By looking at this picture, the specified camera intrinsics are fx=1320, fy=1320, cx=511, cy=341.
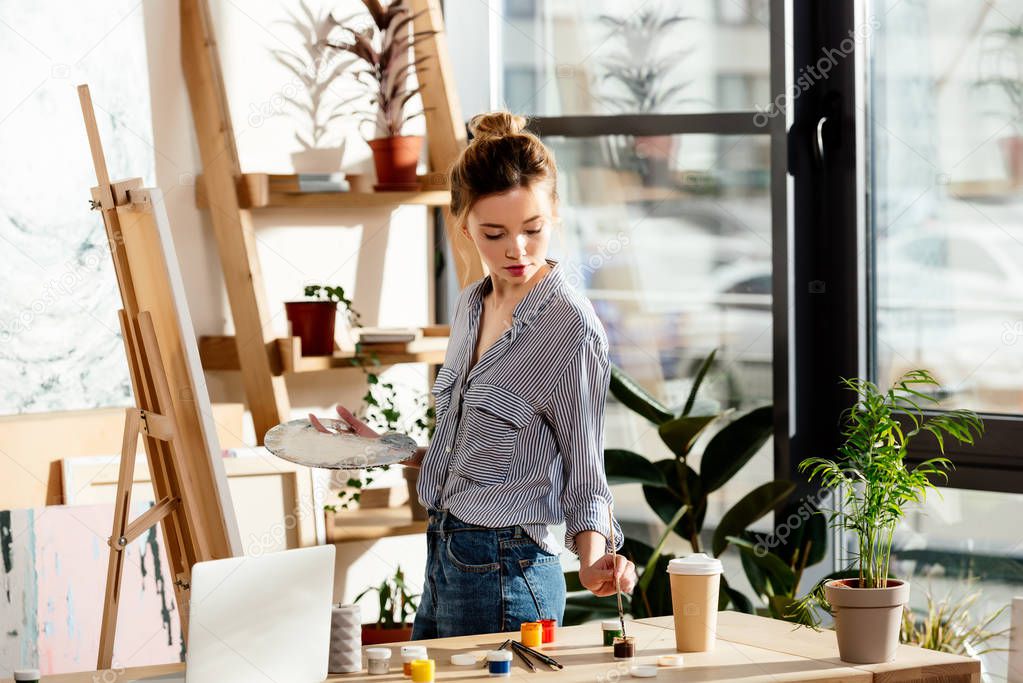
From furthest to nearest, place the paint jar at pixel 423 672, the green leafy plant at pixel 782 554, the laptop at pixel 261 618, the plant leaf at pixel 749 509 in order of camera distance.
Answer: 1. the plant leaf at pixel 749 509
2. the green leafy plant at pixel 782 554
3. the paint jar at pixel 423 672
4. the laptop at pixel 261 618

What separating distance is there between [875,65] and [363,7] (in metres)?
1.35

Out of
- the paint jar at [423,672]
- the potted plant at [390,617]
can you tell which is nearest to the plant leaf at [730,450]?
the potted plant at [390,617]

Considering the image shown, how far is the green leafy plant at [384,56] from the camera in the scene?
3.38 metres

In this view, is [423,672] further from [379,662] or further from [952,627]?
[952,627]

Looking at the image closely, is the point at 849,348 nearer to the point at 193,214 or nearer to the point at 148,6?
the point at 193,214

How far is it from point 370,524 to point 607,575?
1395 mm

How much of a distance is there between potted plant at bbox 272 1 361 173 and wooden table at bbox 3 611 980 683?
1.77 meters

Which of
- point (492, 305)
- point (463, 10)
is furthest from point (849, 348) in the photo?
point (463, 10)

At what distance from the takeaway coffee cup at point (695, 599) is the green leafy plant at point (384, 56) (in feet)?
5.81

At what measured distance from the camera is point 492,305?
7.70ft

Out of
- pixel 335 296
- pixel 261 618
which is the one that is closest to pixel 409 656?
pixel 261 618

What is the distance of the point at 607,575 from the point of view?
2041mm

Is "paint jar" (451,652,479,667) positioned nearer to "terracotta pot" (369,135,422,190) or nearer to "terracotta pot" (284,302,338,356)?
"terracotta pot" (284,302,338,356)

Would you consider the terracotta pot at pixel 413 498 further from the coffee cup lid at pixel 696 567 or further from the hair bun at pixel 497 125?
the coffee cup lid at pixel 696 567
